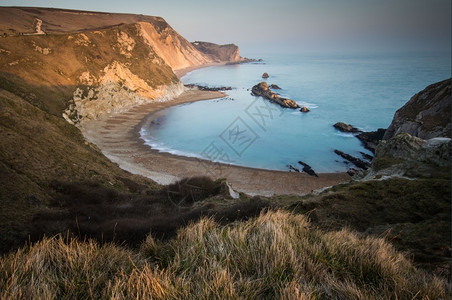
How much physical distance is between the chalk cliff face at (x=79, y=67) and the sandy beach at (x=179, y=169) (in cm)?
704

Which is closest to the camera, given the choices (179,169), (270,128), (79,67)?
(179,169)

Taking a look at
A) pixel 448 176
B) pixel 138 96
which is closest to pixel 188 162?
pixel 448 176

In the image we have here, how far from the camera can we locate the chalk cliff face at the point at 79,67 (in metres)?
40.4

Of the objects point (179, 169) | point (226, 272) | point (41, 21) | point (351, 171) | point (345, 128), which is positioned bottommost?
point (179, 169)

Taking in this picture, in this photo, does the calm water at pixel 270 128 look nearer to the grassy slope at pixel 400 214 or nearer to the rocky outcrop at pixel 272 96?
the rocky outcrop at pixel 272 96

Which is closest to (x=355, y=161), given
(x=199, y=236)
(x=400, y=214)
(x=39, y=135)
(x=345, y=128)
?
(x=345, y=128)

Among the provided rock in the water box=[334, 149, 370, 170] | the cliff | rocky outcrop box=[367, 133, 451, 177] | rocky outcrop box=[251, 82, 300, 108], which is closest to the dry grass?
rocky outcrop box=[367, 133, 451, 177]

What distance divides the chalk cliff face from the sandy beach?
7.04m

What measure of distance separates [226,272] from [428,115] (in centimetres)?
3775

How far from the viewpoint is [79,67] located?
2063 inches

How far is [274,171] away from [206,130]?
22635 mm

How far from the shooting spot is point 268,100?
7581 centimetres

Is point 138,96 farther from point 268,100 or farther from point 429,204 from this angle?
point 429,204

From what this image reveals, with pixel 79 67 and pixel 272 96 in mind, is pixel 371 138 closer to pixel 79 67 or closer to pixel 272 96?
pixel 272 96
